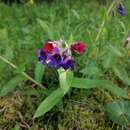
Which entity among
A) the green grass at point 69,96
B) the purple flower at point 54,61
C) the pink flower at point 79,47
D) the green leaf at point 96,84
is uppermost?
the pink flower at point 79,47

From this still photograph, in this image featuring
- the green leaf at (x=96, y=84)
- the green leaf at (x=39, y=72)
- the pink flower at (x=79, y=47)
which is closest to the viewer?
the pink flower at (x=79, y=47)

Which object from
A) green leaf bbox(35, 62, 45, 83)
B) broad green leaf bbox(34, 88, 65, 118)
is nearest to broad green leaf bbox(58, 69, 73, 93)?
broad green leaf bbox(34, 88, 65, 118)

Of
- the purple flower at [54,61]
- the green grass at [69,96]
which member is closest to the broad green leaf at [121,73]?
the green grass at [69,96]

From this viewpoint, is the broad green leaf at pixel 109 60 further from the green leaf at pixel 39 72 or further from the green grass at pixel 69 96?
the green leaf at pixel 39 72

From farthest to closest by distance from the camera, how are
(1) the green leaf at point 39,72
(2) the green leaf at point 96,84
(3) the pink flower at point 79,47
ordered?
(1) the green leaf at point 39,72
(2) the green leaf at point 96,84
(3) the pink flower at point 79,47

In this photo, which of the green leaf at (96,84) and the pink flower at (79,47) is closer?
the pink flower at (79,47)

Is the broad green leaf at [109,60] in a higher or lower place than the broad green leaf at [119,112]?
higher
